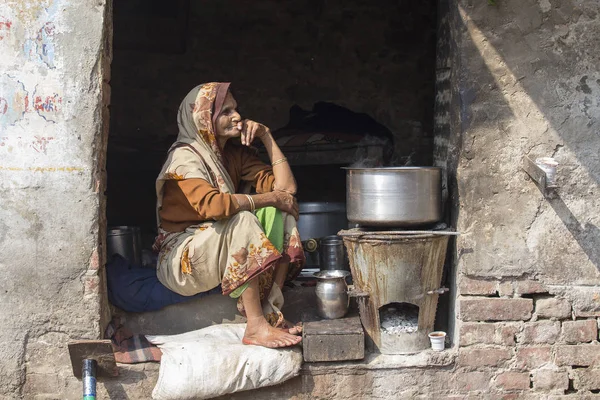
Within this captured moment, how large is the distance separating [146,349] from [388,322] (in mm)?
1394

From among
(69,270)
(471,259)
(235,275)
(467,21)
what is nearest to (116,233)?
(69,270)

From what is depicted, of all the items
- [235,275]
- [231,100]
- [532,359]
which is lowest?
[532,359]

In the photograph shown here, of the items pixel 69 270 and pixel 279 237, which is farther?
pixel 279 237

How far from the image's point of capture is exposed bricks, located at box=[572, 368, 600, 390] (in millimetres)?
4328

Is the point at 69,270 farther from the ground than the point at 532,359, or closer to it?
farther from the ground

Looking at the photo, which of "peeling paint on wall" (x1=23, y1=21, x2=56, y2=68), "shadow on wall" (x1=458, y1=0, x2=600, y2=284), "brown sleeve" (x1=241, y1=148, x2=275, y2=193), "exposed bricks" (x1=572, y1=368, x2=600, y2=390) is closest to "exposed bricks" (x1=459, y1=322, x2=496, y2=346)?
"shadow on wall" (x1=458, y1=0, x2=600, y2=284)

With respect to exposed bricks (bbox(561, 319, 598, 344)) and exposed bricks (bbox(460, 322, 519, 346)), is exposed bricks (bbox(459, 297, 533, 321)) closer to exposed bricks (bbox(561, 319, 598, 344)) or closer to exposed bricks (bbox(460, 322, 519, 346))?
exposed bricks (bbox(460, 322, 519, 346))

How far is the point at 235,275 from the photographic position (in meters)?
4.15

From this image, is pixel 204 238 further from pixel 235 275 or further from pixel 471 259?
pixel 471 259

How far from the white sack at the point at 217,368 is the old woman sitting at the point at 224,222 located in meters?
0.09

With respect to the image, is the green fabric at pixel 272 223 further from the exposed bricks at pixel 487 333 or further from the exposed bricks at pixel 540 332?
the exposed bricks at pixel 540 332

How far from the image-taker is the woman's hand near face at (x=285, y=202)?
4.40m

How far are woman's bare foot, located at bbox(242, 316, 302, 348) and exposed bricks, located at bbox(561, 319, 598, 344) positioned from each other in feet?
5.03

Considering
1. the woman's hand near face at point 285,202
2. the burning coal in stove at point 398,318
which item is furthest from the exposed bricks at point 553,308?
the woman's hand near face at point 285,202
